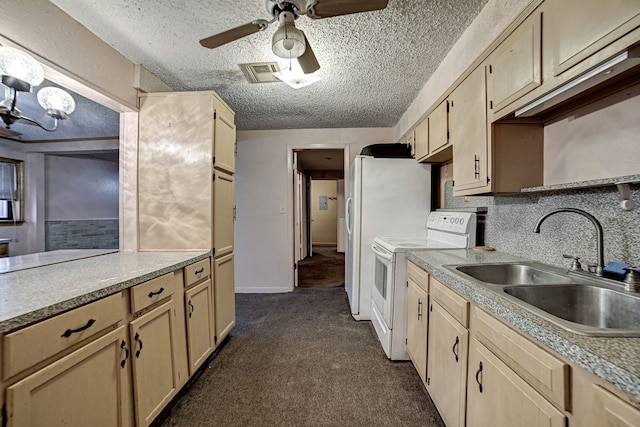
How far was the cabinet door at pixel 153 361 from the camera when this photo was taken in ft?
3.95

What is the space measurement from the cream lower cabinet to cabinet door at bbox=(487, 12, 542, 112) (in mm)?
1017

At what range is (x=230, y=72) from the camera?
2.20m

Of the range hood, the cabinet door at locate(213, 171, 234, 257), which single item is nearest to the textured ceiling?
the range hood

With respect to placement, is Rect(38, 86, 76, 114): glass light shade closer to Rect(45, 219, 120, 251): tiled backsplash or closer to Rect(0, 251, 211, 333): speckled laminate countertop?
Rect(45, 219, 120, 251): tiled backsplash

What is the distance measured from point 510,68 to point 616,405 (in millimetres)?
1307

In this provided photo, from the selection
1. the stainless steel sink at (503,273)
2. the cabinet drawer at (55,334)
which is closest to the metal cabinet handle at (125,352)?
the cabinet drawer at (55,334)

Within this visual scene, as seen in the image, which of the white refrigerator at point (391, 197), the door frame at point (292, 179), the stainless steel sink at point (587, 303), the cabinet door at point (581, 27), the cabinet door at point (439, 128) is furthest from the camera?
the door frame at point (292, 179)

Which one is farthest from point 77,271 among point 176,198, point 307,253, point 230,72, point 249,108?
point 307,253

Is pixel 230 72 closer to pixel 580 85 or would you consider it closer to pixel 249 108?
pixel 249 108

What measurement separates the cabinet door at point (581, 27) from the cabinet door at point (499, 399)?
1.03 metres

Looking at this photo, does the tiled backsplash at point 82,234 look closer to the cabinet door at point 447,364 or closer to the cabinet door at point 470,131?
the cabinet door at point 447,364

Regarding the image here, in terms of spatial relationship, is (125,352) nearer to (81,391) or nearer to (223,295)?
(81,391)

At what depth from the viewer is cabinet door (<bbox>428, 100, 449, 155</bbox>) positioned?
1891 mm

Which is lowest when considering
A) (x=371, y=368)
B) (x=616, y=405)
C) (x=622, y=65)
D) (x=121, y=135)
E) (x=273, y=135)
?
(x=371, y=368)
